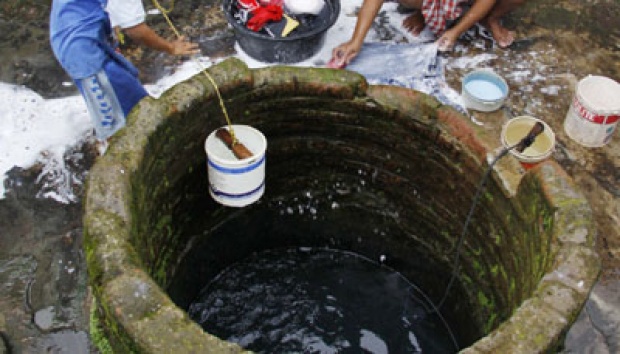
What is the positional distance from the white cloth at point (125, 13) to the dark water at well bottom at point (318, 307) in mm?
1609

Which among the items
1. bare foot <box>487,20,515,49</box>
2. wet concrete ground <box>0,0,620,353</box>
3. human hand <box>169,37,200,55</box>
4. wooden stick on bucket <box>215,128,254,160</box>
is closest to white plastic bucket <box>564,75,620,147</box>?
wet concrete ground <box>0,0,620,353</box>

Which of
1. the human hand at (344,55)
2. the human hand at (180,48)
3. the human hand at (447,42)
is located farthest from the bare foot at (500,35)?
the human hand at (180,48)

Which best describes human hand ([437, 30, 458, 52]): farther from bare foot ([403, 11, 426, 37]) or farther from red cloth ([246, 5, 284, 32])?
red cloth ([246, 5, 284, 32])

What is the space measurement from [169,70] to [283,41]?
83 centimetres

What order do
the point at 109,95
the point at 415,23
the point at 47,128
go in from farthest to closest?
the point at 415,23 < the point at 47,128 < the point at 109,95

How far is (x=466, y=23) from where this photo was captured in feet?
15.4

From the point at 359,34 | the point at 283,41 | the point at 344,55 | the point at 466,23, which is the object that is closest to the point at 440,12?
the point at 466,23

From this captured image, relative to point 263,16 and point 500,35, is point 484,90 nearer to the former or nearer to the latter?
point 500,35

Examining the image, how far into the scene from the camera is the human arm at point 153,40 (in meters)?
3.67

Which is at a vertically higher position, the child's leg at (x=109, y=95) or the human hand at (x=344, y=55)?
the child's leg at (x=109, y=95)

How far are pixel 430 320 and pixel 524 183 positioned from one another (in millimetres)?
1419

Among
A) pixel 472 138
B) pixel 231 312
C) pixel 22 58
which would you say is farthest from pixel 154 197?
pixel 22 58

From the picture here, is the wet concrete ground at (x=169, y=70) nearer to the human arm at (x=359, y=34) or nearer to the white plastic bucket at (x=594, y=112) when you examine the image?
the white plastic bucket at (x=594, y=112)

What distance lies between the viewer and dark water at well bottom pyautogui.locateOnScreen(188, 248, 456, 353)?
3773 mm
